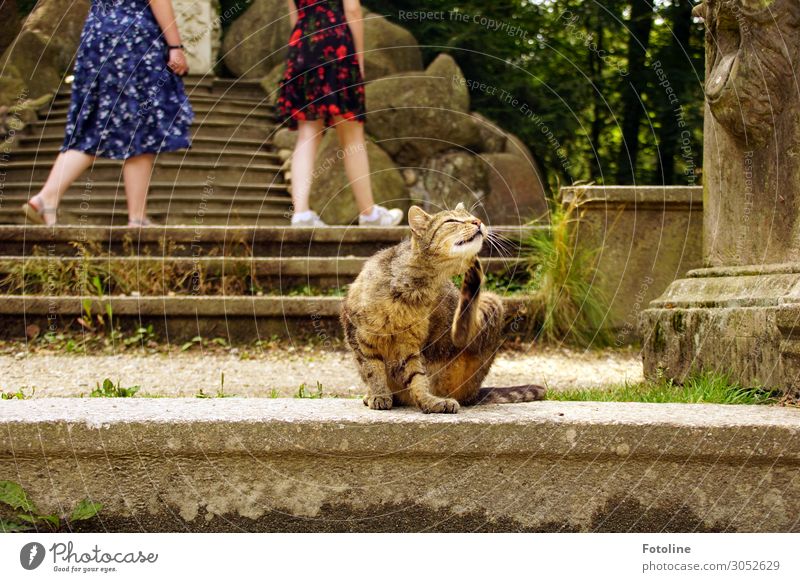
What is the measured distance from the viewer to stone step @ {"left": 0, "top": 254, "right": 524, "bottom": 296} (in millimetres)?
5371

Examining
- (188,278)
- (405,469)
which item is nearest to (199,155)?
(188,278)

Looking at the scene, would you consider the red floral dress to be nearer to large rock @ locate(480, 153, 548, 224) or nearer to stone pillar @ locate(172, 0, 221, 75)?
large rock @ locate(480, 153, 548, 224)

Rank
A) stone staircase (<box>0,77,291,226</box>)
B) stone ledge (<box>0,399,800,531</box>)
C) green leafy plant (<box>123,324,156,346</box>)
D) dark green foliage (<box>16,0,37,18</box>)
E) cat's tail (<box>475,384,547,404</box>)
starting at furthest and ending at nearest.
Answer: dark green foliage (<box>16,0,37,18</box>) → stone staircase (<box>0,77,291,226</box>) → green leafy plant (<box>123,324,156,346</box>) → cat's tail (<box>475,384,547,404</box>) → stone ledge (<box>0,399,800,531</box>)

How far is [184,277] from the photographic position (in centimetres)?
544

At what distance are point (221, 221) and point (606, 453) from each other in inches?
278

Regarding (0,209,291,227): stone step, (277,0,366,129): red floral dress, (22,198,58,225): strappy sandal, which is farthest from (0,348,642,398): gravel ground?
(0,209,291,227): stone step

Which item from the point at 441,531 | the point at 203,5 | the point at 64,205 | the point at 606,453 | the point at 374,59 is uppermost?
the point at 203,5

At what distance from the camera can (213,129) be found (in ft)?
33.9

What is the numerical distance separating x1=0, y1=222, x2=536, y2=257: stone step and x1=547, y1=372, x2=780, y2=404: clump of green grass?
204 cm

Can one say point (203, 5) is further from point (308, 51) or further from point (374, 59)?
point (308, 51)

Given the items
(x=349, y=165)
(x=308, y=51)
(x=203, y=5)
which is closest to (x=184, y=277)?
(x=349, y=165)

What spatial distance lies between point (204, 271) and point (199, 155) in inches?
195

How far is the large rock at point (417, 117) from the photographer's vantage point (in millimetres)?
9352

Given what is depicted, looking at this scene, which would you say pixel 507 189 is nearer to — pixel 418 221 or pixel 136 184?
pixel 136 184
